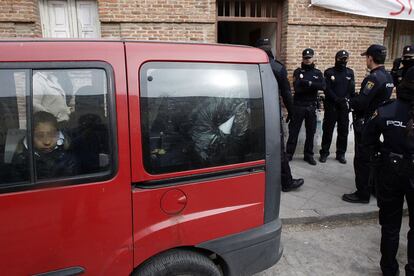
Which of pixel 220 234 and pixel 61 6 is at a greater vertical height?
pixel 61 6

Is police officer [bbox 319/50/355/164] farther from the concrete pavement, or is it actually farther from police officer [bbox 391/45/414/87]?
the concrete pavement

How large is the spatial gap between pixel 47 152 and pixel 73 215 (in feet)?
1.15

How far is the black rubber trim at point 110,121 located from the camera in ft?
5.65

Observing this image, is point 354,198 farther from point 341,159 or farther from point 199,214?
point 199,214

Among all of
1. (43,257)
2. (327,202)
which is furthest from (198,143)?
(327,202)

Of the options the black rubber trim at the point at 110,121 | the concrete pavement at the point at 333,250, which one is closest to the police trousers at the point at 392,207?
the concrete pavement at the point at 333,250

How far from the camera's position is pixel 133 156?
75.3 inches

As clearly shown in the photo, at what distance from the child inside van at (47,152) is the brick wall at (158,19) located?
14.4ft

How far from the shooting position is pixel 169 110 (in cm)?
200

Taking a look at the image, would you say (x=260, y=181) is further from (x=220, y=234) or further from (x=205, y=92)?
(x=205, y=92)

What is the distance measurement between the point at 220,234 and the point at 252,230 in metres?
0.25

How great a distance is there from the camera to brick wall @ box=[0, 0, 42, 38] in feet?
18.0

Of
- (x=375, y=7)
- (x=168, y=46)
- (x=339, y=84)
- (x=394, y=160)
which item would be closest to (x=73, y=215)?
(x=168, y=46)

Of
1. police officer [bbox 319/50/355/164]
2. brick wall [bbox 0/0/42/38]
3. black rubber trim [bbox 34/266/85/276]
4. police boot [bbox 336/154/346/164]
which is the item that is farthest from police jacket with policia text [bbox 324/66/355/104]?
black rubber trim [bbox 34/266/85/276]
